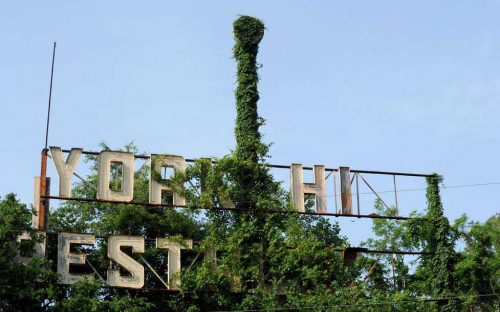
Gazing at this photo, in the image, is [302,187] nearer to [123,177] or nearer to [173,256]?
[173,256]

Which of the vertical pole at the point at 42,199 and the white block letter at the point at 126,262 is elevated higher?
the vertical pole at the point at 42,199

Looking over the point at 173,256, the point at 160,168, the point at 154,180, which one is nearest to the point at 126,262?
the point at 173,256

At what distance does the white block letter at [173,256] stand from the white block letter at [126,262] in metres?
0.71

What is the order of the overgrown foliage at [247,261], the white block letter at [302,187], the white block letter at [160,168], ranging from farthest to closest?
the white block letter at [302,187] → the white block letter at [160,168] → the overgrown foliage at [247,261]

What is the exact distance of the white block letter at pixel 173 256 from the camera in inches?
1246

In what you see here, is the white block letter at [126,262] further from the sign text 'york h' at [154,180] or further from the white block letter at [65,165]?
the white block letter at [65,165]

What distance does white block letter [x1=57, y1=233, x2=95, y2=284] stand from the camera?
30641 millimetres

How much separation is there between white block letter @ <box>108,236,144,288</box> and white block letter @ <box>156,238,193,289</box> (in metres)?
0.71

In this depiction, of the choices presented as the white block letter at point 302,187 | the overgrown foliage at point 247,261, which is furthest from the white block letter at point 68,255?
the white block letter at point 302,187

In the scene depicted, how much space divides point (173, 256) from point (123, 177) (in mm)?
2914

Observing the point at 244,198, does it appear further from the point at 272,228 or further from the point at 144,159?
the point at 144,159

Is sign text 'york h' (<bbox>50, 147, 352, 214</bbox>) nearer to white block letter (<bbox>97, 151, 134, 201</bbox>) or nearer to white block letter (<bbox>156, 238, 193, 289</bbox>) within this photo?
white block letter (<bbox>97, 151, 134, 201</bbox>)

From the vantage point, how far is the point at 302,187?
33.8 metres

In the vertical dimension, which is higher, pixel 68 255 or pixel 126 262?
pixel 68 255
